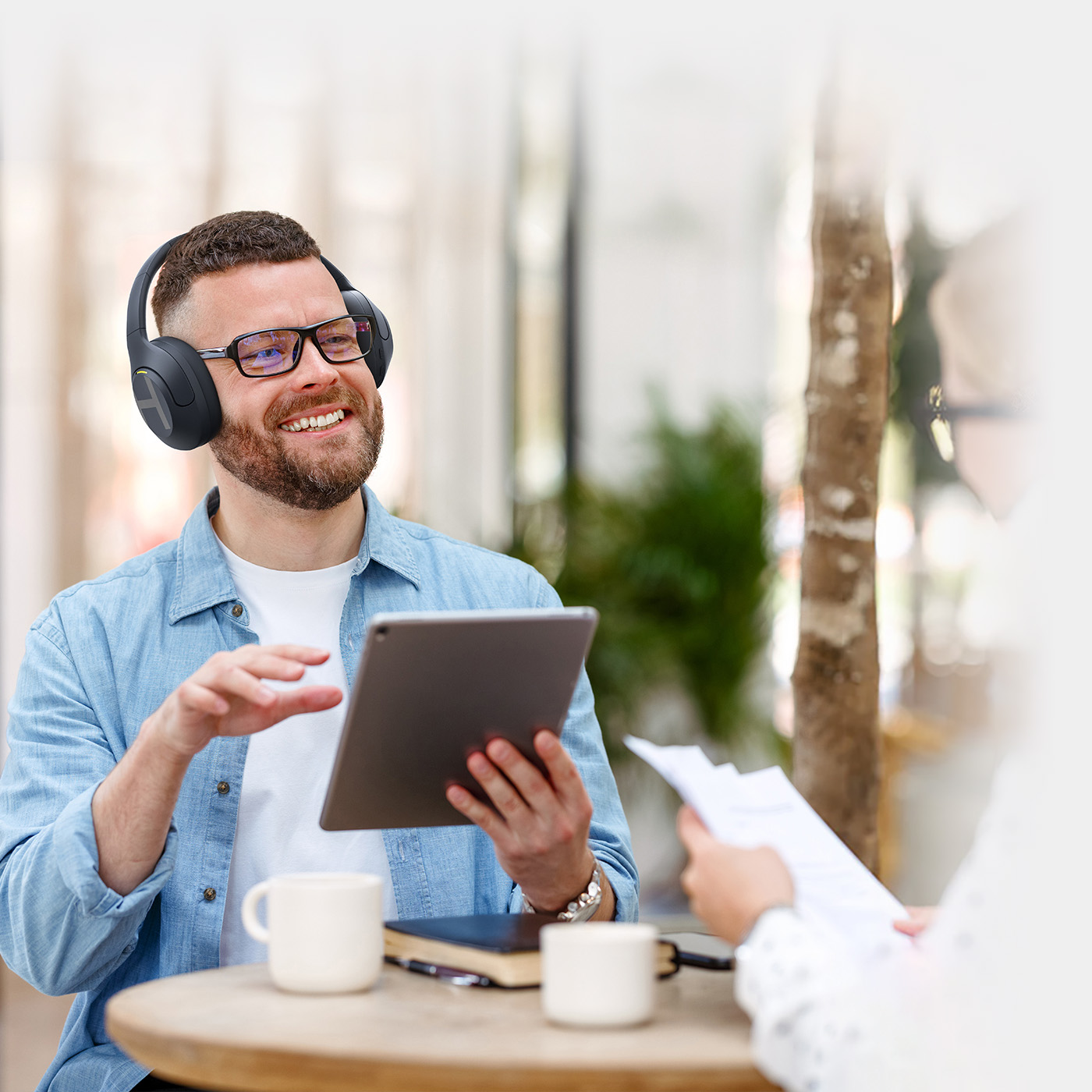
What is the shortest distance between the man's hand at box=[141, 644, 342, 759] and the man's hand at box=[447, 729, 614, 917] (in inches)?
6.5

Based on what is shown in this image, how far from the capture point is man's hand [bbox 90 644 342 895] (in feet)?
3.96

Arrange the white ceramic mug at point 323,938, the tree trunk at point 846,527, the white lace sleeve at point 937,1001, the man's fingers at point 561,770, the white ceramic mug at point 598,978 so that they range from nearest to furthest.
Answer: the white lace sleeve at point 937,1001, the white ceramic mug at point 598,978, the white ceramic mug at point 323,938, the man's fingers at point 561,770, the tree trunk at point 846,527

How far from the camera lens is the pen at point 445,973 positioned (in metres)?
1.17

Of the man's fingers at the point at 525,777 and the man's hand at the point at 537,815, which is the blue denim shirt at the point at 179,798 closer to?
the man's hand at the point at 537,815

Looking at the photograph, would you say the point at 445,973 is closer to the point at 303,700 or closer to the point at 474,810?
the point at 474,810

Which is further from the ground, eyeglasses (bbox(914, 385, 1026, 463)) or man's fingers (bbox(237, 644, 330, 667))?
eyeglasses (bbox(914, 385, 1026, 463))

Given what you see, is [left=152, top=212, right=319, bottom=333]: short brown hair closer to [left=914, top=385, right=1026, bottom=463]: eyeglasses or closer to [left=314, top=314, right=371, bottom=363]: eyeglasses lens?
[left=314, top=314, right=371, bottom=363]: eyeglasses lens

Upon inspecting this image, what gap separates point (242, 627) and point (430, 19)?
151 inches

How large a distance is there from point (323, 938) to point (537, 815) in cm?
27

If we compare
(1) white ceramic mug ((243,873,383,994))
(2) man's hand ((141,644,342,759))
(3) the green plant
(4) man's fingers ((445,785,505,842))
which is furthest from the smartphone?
(3) the green plant

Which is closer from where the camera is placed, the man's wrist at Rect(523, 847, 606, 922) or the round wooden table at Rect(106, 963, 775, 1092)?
the round wooden table at Rect(106, 963, 775, 1092)

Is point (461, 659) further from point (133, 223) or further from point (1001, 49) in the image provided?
point (133, 223)

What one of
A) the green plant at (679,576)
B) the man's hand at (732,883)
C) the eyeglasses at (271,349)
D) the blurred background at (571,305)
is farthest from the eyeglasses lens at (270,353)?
the green plant at (679,576)

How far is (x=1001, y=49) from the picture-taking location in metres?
1.55
